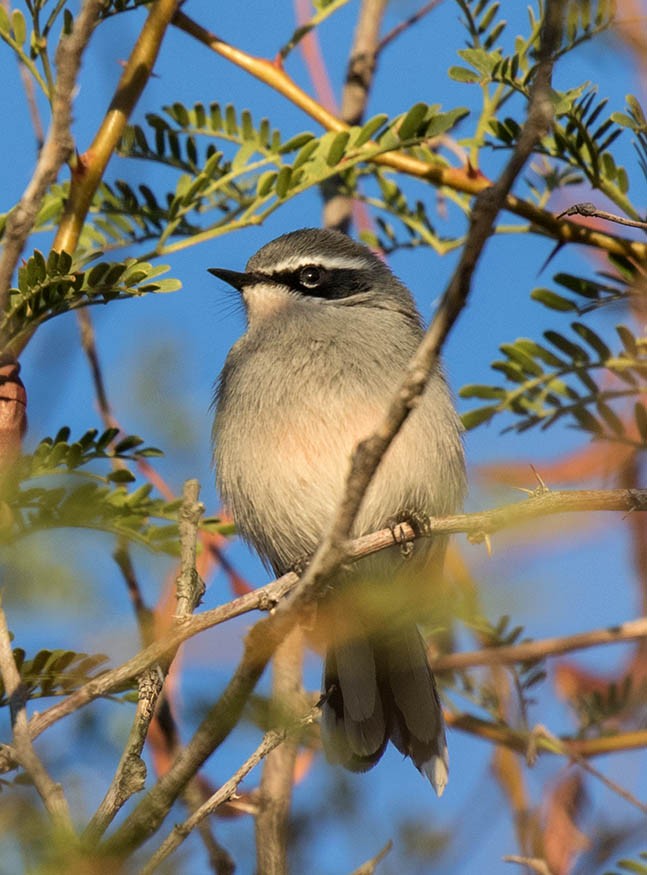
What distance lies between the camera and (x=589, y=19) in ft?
12.6

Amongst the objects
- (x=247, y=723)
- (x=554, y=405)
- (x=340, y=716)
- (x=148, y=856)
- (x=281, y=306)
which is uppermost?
(x=281, y=306)

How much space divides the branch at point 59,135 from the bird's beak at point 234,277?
288 centimetres

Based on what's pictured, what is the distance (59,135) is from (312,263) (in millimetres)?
3194

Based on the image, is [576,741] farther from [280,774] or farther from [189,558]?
[189,558]

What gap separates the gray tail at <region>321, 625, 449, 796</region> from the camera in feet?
16.5

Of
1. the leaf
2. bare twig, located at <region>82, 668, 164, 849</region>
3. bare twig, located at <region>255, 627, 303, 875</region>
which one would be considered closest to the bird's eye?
the leaf

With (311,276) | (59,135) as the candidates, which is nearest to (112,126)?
(59,135)

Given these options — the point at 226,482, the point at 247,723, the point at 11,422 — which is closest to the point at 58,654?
the point at 11,422

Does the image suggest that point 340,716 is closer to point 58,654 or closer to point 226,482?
point 226,482

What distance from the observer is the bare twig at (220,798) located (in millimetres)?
1496

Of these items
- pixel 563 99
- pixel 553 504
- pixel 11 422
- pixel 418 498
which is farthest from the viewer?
pixel 418 498

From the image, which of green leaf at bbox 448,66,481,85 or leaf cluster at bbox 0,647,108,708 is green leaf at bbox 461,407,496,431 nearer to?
green leaf at bbox 448,66,481,85

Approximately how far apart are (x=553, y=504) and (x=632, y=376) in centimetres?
176

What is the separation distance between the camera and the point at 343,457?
4.79m
